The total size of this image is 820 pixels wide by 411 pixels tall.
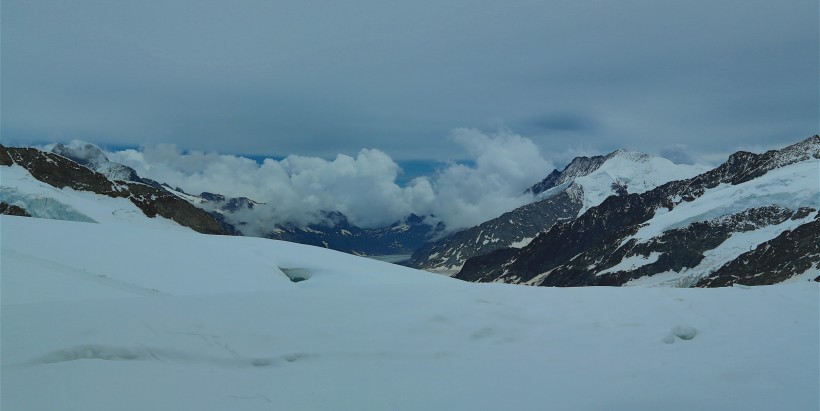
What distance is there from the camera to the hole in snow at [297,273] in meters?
17.0

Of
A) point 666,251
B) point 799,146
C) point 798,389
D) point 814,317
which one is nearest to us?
point 798,389

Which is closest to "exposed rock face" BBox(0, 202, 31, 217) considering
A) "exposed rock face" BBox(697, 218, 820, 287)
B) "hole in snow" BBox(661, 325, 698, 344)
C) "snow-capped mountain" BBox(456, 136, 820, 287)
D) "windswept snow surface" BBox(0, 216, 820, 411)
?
"windswept snow surface" BBox(0, 216, 820, 411)

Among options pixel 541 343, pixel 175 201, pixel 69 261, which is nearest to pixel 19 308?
pixel 69 261

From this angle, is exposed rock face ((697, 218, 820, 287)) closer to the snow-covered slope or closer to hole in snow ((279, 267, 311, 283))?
hole in snow ((279, 267, 311, 283))

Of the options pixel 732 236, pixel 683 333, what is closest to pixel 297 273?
pixel 683 333

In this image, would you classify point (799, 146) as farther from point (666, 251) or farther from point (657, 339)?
point (657, 339)

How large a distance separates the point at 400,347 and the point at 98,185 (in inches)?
3948

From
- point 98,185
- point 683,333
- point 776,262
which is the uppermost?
point 776,262

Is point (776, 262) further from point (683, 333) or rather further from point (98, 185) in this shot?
point (98, 185)

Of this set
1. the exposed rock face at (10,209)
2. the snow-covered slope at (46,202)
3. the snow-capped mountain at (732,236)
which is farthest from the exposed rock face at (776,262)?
the exposed rock face at (10,209)

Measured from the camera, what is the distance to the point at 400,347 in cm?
744

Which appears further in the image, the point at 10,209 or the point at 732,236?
the point at 732,236

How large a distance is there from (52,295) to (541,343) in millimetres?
8716

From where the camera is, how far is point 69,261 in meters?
12.5
